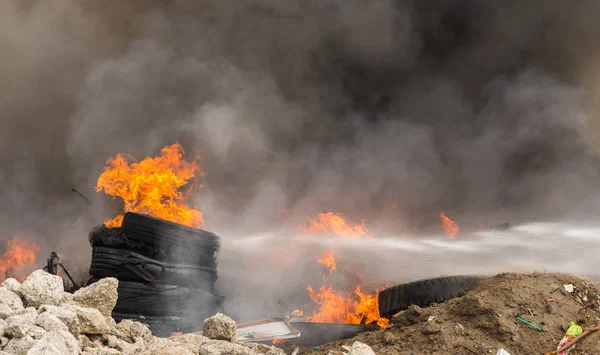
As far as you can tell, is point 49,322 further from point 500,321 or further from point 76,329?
point 500,321

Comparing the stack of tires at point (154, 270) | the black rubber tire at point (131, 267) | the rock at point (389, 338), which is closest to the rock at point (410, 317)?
the rock at point (389, 338)

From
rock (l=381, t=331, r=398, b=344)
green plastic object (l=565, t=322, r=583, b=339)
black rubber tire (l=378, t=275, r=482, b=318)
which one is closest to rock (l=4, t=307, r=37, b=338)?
rock (l=381, t=331, r=398, b=344)

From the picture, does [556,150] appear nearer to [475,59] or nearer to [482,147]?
[482,147]

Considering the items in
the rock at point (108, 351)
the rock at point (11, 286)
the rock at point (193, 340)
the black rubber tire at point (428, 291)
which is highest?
the black rubber tire at point (428, 291)

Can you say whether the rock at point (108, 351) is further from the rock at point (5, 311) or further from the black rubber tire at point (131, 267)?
the black rubber tire at point (131, 267)

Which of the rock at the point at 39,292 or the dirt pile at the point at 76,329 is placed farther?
the rock at the point at 39,292

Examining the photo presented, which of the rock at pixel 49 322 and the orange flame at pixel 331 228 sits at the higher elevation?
the orange flame at pixel 331 228

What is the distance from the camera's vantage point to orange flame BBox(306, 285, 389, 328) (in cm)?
740

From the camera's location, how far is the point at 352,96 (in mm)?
14781

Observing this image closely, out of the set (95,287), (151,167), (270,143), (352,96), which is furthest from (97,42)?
(95,287)

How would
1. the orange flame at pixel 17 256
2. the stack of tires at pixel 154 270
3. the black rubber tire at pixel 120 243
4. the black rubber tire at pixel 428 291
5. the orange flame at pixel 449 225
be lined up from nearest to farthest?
1. the black rubber tire at pixel 428 291
2. the stack of tires at pixel 154 270
3. the black rubber tire at pixel 120 243
4. the orange flame at pixel 17 256
5. the orange flame at pixel 449 225

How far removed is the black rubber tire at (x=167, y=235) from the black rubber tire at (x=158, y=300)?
0.45m

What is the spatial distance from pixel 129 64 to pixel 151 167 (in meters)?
6.08

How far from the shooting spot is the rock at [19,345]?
2270 millimetres
